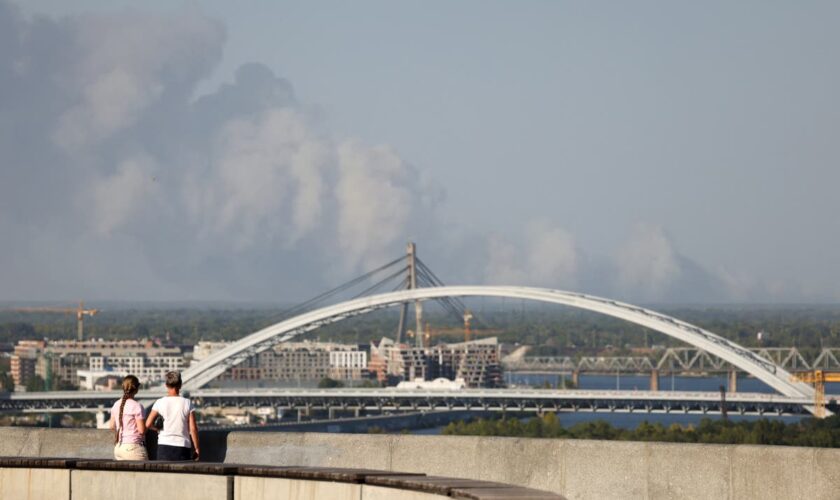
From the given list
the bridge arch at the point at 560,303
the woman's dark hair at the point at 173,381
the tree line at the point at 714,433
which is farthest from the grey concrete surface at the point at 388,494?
the bridge arch at the point at 560,303

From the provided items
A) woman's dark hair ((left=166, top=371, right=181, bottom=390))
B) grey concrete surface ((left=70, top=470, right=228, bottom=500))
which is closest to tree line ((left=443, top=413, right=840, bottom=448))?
woman's dark hair ((left=166, top=371, right=181, bottom=390))

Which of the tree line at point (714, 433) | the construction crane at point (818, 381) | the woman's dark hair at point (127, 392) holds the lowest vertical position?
the woman's dark hair at point (127, 392)

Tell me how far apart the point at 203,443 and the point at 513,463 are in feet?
6.94

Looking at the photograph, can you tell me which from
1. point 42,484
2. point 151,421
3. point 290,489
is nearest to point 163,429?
point 151,421

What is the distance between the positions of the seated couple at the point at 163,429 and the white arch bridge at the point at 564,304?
115 meters

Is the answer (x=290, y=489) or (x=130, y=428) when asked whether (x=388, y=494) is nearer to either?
(x=290, y=489)

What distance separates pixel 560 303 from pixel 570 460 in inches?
4796

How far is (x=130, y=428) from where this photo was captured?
12.1 metres

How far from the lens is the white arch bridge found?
12912cm

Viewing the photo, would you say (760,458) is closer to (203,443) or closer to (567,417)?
(203,443)

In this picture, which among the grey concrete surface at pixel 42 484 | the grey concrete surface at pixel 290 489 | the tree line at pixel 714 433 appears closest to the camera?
the grey concrete surface at pixel 290 489

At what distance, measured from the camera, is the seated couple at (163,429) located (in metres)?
12.1

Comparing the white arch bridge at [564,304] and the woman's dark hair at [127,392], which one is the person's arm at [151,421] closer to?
the woman's dark hair at [127,392]

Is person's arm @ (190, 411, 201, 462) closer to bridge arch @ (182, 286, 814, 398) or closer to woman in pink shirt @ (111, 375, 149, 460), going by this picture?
woman in pink shirt @ (111, 375, 149, 460)
